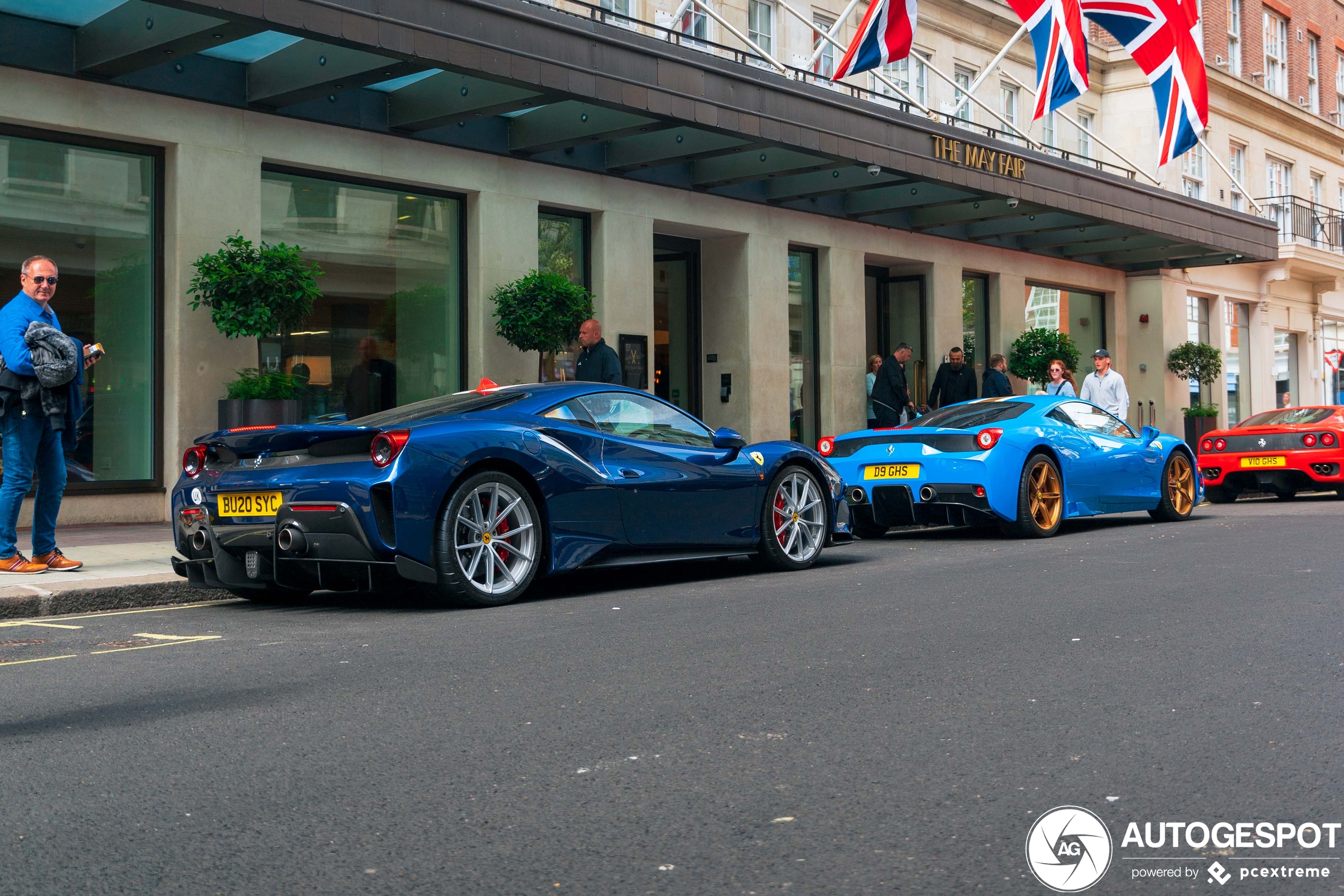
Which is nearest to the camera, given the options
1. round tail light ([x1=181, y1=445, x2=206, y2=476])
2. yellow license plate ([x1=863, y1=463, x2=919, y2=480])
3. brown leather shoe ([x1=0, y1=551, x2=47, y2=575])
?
round tail light ([x1=181, y1=445, x2=206, y2=476])

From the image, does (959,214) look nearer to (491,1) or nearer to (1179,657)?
(491,1)

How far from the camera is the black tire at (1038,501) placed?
1103cm

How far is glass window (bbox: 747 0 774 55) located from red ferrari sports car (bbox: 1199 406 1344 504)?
28.3 ft

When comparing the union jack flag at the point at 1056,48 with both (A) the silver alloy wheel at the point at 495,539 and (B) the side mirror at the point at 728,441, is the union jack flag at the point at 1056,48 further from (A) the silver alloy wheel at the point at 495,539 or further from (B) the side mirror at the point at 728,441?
(A) the silver alloy wheel at the point at 495,539

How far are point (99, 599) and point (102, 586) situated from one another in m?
0.09

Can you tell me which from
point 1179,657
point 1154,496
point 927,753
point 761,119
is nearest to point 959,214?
point 761,119

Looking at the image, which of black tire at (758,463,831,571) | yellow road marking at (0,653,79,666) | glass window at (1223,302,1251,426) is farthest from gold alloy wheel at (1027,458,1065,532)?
glass window at (1223,302,1251,426)

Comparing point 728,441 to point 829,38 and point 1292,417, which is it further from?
point 1292,417

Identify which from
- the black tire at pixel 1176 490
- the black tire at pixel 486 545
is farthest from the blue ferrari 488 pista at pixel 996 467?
the black tire at pixel 486 545

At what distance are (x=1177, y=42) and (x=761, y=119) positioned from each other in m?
9.06

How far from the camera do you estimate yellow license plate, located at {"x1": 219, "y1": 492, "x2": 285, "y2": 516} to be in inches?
274

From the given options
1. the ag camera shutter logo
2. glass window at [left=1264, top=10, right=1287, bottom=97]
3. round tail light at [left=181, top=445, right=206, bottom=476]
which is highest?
glass window at [left=1264, top=10, right=1287, bottom=97]

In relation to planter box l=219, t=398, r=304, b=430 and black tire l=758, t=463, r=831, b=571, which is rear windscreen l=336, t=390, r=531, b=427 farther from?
planter box l=219, t=398, r=304, b=430

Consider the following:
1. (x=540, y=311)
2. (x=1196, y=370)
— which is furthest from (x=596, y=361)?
(x=1196, y=370)
